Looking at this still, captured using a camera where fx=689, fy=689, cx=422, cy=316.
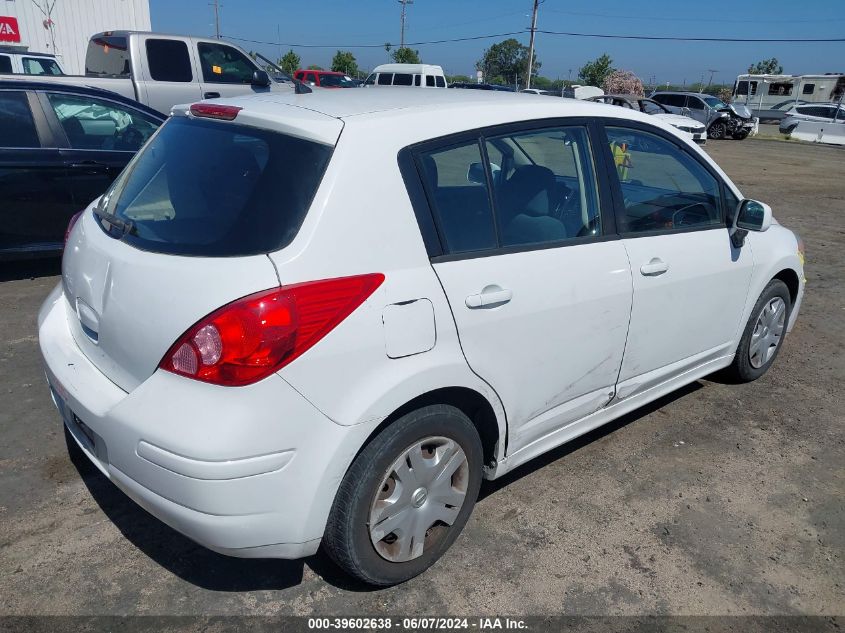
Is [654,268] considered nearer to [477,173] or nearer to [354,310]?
[477,173]

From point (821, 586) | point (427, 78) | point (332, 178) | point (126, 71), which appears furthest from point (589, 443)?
point (427, 78)

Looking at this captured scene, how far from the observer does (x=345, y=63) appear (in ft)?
203

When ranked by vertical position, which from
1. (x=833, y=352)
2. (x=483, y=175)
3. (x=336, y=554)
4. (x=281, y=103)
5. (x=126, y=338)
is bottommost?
(x=833, y=352)

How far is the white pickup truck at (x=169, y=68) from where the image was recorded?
10.6 metres

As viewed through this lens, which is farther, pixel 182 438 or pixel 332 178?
pixel 332 178

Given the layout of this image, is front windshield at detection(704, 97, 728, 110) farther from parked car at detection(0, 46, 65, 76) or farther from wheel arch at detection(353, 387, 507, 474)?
wheel arch at detection(353, 387, 507, 474)

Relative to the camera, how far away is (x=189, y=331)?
2.11 metres

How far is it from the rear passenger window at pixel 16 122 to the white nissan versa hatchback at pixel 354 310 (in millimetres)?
3289

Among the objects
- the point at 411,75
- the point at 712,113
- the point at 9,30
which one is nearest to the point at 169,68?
the point at 411,75

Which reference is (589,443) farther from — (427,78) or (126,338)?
(427,78)

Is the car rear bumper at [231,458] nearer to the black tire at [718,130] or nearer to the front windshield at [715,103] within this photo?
the black tire at [718,130]

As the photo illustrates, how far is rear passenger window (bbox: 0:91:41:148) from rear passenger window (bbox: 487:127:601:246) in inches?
176

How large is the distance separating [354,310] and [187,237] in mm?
641

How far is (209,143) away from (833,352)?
4777mm
